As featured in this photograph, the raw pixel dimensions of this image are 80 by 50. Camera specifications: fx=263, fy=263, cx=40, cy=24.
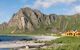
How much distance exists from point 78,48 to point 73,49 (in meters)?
1.19

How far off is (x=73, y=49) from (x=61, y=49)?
191 inches

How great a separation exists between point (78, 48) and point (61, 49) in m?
4.52

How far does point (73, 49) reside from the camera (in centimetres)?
4066

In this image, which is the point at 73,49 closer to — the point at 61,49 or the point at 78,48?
the point at 78,48

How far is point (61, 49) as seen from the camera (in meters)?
45.2

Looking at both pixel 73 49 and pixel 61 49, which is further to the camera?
pixel 61 49

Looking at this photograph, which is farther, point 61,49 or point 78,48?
point 61,49

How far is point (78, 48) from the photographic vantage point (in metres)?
41.4

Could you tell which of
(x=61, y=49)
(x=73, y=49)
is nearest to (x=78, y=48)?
(x=73, y=49)
